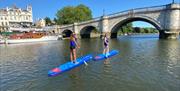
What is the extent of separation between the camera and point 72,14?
271 feet

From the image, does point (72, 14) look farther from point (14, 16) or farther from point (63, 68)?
point (63, 68)

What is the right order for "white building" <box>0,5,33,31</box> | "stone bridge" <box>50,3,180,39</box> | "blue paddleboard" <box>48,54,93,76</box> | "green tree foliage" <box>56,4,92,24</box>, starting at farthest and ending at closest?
"white building" <box>0,5,33,31</box> → "green tree foliage" <box>56,4,92,24</box> → "stone bridge" <box>50,3,180,39</box> → "blue paddleboard" <box>48,54,93,76</box>

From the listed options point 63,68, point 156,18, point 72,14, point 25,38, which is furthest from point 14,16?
point 63,68

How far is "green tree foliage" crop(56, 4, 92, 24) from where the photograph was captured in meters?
82.4

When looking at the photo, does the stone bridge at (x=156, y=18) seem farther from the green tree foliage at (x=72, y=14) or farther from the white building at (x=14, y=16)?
Result: the white building at (x=14, y=16)

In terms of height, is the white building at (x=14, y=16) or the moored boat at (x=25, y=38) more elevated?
the white building at (x=14, y=16)

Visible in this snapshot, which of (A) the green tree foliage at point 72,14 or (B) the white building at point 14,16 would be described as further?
(B) the white building at point 14,16

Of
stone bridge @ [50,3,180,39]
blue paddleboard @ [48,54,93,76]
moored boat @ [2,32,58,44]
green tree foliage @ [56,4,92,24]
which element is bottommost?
blue paddleboard @ [48,54,93,76]

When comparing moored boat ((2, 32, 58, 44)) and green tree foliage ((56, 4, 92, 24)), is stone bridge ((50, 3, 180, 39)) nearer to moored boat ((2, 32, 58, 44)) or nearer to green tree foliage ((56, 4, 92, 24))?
moored boat ((2, 32, 58, 44))

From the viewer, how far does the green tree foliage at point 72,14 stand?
82375mm

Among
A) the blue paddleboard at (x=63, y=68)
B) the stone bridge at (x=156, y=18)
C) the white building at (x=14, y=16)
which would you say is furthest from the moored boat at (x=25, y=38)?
the white building at (x=14, y=16)

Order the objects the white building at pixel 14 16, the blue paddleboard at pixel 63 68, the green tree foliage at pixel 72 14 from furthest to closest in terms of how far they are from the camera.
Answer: the white building at pixel 14 16 → the green tree foliage at pixel 72 14 → the blue paddleboard at pixel 63 68

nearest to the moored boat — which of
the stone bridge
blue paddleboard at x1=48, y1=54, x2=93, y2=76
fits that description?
the stone bridge

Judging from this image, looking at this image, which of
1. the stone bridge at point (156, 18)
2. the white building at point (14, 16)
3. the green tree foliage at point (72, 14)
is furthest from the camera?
the white building at point (14, 16)
